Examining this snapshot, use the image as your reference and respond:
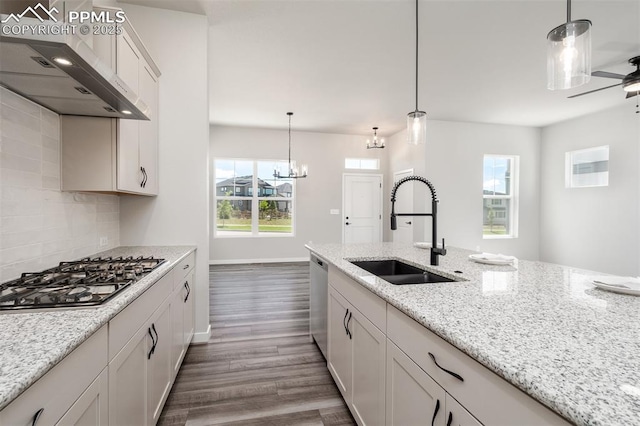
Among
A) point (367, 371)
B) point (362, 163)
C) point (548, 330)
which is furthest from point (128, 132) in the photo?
point (362, 163)

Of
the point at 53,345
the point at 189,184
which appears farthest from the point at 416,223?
the point at 53,345

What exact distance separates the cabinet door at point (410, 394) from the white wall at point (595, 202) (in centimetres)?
584

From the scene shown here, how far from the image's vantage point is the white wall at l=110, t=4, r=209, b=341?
2639mm

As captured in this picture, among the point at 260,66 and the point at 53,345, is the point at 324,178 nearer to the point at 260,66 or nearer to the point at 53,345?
the point at 260,66

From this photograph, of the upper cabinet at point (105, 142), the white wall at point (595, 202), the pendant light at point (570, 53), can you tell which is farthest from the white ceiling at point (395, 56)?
the pendant light at point (570, 53)

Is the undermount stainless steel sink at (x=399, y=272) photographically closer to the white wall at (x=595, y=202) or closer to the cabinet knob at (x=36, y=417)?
the cabinet knob at (x=36, y=417)

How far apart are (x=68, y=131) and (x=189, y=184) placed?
0.99m

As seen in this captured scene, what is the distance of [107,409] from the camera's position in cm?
103

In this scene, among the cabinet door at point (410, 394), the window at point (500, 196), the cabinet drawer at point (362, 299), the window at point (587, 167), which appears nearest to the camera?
the cabinet door at point (410, 394)

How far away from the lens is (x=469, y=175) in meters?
6.04

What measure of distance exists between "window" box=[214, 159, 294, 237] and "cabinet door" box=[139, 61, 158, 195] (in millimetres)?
3923

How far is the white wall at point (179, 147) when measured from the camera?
264cm

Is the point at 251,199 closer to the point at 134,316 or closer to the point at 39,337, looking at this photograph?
the point at 134,316

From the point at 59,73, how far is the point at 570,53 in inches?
90.7
